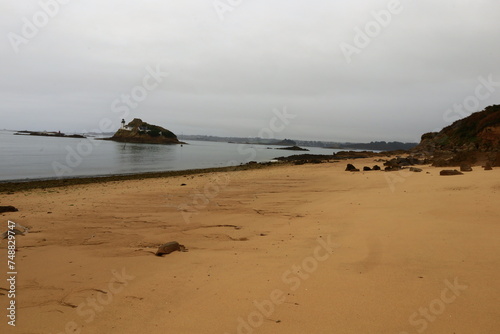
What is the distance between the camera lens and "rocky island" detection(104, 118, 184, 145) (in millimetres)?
110688

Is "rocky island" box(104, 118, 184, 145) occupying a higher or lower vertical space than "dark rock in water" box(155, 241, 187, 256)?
higher

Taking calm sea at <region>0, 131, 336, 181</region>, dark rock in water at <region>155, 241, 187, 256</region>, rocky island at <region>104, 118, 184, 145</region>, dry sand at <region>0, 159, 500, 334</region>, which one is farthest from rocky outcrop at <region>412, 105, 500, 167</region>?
rocky island at <region>104, 118, 184, 145</region>

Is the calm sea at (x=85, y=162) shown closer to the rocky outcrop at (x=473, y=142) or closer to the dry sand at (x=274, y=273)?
the dry sand at (x=274, y=273)

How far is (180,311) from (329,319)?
4.63 feet

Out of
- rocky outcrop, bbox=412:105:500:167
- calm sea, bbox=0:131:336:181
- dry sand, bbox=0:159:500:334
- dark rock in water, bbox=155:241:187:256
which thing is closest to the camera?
dry sand, bbox=0:159:500:334

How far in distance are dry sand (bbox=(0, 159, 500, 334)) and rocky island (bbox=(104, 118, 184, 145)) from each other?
11002 cm

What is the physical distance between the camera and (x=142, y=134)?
4387 inches

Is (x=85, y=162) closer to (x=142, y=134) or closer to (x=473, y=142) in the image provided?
(x=473, y=142)

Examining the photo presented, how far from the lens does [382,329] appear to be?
2.54 metres

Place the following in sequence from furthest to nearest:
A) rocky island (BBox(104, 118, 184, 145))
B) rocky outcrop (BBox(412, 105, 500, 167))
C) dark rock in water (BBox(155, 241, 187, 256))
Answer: rocky island (BBox(104, 118, 184, 145)) → rocky outcrop (BBox(412, 105, 500, 167)) → dark rock in water (BBox(155, 241, 187, 256))

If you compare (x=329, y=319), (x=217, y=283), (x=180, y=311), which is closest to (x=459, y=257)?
(x=329, y=319)

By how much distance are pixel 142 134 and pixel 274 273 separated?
11574 cm

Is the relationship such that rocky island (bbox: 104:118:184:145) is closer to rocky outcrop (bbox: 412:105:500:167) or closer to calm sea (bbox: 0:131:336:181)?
calm sea (bbox: 0:131:336:181)

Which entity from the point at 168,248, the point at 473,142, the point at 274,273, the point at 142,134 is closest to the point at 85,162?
the point at 168,248
